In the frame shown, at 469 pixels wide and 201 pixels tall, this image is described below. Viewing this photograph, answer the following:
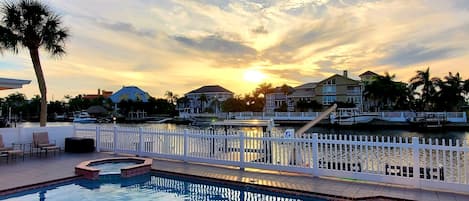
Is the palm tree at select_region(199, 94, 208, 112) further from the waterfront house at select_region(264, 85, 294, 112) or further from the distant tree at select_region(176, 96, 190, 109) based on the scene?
the waterfront house at select_region(264, 85, 294, 112)

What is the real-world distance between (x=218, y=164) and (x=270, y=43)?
12345mm

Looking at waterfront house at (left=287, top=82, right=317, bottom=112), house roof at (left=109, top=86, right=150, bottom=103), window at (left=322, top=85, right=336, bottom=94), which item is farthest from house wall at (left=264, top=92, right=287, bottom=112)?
house roof at (left=109, top=86, right=150, bottom=103)

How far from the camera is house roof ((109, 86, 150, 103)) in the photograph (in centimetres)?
9212

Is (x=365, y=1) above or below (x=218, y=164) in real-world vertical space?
above

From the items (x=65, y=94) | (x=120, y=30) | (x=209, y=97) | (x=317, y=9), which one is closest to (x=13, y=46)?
(x=120, y=30)

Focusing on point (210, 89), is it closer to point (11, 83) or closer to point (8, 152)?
point (11, 83)

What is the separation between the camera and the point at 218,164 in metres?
9.49

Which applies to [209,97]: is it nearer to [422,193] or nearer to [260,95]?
[260,95]

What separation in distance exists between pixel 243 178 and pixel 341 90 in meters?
50.9

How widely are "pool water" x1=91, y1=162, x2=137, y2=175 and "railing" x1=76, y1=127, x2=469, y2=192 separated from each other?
1203mm

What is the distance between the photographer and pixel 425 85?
1880 inches

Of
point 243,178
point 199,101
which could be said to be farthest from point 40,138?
point 199,101

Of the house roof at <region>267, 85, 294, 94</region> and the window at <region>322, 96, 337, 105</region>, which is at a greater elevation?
the house roof at <region>267, 85, 294, 94</region>

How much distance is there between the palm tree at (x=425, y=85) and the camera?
4719cm
